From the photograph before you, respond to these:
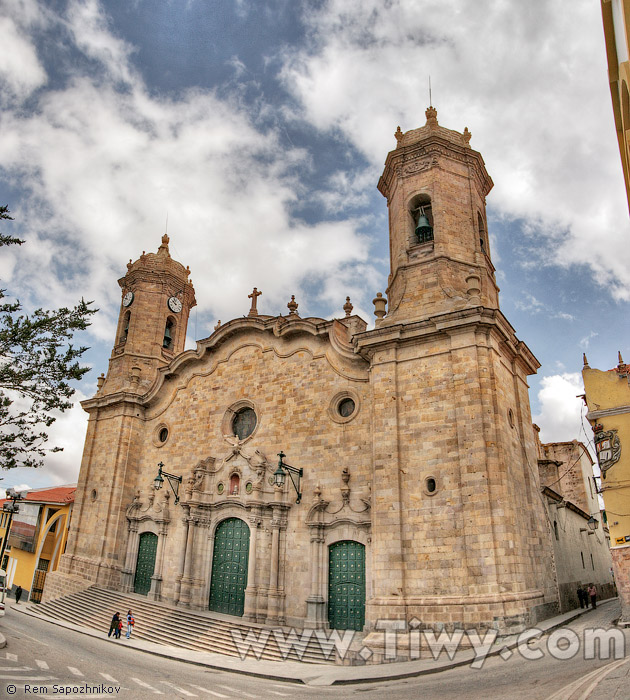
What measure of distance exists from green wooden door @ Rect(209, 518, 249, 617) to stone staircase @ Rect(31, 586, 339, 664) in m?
0.56

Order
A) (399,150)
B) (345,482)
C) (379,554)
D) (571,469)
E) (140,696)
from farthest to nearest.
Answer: (571,469) < (399,150) < (345,482) < (379,554) < (140,696)

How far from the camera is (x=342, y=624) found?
15281 mm

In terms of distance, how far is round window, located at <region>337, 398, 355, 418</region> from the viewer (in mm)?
17578

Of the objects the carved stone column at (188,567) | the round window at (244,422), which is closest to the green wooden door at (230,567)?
the carved stone column at (188,567)

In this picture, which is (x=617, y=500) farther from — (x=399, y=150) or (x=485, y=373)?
(x=399, y=150)

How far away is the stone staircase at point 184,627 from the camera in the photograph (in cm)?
1424

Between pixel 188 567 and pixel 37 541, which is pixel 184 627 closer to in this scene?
pixel 188 567

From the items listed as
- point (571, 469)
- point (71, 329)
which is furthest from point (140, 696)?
point (571, 469)

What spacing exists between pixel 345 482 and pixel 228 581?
19.0ft

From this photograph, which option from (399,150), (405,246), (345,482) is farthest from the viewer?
(399,150)

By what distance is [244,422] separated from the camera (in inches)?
803

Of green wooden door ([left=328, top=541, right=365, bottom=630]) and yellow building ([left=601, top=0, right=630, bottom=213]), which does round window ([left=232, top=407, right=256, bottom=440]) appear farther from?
yellow building ([left=601, top=0, right=630, bottom=213])

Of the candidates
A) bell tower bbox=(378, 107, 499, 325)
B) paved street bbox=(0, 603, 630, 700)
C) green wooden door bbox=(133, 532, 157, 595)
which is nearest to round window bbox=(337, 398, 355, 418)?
bell tower bbox=(378, 107, 499, 325)

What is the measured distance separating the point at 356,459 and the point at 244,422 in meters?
5.63
